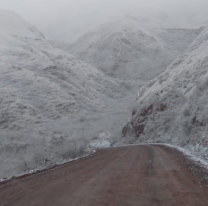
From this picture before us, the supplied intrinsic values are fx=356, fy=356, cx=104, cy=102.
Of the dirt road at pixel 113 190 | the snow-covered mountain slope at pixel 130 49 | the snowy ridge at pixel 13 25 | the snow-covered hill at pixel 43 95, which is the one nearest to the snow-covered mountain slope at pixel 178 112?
the snow-covered hill at pixel 43 95

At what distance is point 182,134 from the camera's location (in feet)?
95.1

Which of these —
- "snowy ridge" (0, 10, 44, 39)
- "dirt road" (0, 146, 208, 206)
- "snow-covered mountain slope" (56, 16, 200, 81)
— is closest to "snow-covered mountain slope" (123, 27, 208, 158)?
"dirt road" (0, 146, 208, 206)

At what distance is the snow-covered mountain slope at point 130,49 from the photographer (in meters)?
144

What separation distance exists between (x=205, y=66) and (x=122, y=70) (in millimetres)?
106939

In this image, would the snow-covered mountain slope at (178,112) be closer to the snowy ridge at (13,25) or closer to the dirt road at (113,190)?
the dirt road at (113,190)

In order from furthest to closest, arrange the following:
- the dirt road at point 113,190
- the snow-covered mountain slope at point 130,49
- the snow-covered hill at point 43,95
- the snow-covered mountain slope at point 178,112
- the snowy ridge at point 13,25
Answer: the snow-covered mountain slope at point 130,49 < the snowy ridge at point 13,25 < the snow-covered hill at point 43,95 < the snow-covered mountain slope at point 178,112 < the dirt road at point 113,190

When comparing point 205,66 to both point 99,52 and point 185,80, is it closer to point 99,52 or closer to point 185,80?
point 185,80

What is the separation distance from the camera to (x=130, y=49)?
164m

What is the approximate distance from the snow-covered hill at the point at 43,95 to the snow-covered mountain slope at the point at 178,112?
789cm

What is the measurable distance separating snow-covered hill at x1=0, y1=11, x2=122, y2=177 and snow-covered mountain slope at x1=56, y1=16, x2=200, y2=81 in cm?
3406

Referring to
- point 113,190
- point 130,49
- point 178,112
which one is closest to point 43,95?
point 178,112

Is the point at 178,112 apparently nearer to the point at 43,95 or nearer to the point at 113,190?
the point at 113,190

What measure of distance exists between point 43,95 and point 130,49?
3821 inches

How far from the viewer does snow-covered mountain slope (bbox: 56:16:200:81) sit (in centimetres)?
14362
